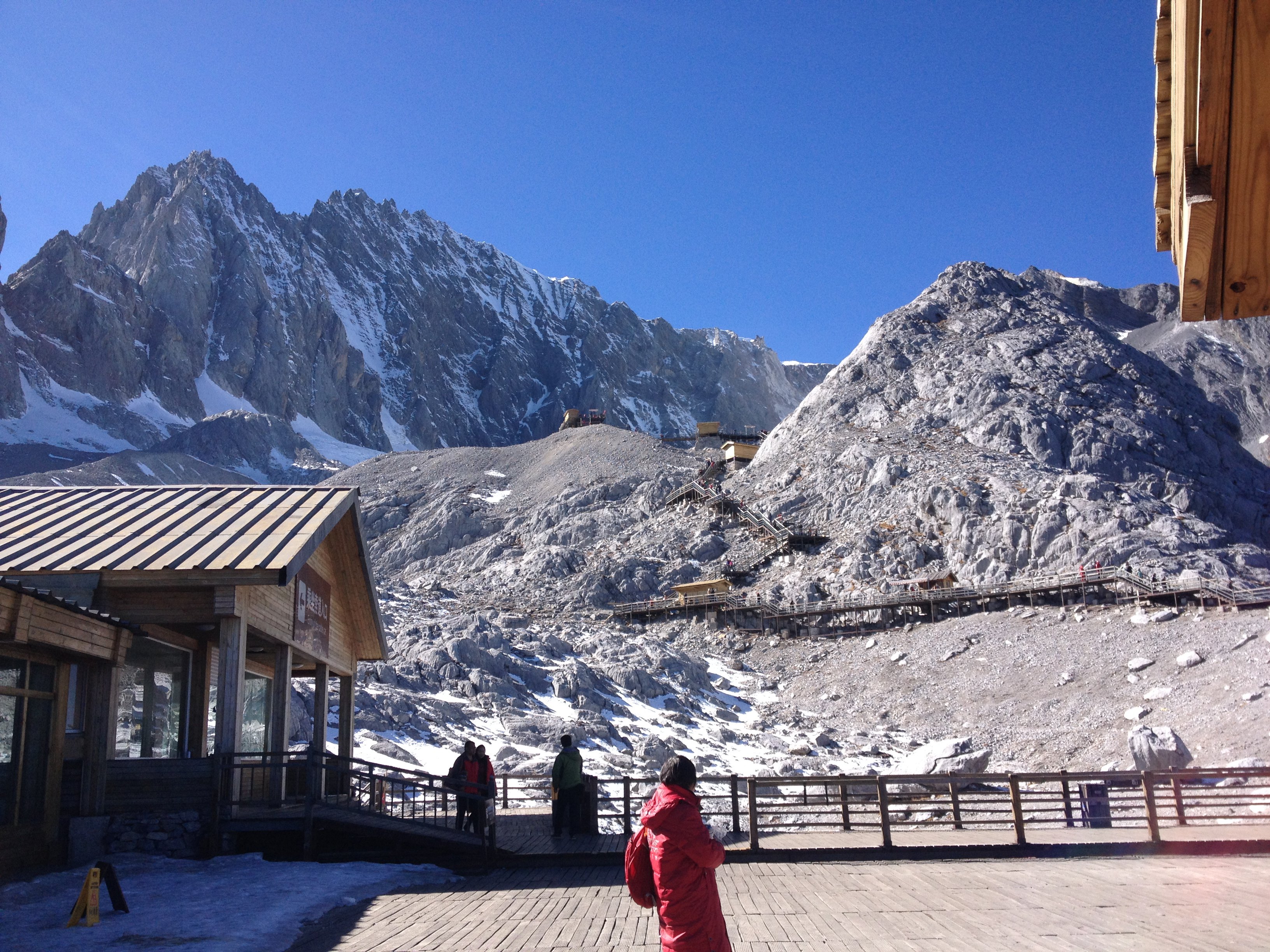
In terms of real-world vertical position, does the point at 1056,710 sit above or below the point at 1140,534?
below

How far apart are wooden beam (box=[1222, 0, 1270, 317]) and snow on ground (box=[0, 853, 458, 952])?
7.94m

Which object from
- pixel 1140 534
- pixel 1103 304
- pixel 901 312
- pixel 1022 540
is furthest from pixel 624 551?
pixel 1103 304

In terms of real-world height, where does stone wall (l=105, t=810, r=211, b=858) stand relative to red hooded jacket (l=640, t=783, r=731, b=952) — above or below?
below

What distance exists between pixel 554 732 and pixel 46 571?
20427mm

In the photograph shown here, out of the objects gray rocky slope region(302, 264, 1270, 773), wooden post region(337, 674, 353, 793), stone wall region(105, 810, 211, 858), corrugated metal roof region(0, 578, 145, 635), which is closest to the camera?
corrugated metal roof region(0, 578, 145, 635)

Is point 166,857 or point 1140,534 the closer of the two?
point 166,857

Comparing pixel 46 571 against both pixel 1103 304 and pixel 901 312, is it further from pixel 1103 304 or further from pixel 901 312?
pixel 1103 304

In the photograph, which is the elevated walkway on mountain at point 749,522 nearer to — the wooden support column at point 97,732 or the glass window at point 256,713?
the glass window at point 256,713

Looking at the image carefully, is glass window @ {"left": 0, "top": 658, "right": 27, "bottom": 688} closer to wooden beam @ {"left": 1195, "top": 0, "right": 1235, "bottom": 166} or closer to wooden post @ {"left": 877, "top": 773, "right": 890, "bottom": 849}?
wooden post @ {"left": 877, "top": 773, "right": 890, "bottom": 849}

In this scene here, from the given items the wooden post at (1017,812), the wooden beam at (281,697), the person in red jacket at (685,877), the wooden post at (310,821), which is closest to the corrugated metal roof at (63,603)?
the wooden beam at (281,697)

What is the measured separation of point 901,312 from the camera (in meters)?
90.6

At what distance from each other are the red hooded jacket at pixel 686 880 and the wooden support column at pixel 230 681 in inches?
343

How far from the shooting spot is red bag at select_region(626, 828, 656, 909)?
209 inches

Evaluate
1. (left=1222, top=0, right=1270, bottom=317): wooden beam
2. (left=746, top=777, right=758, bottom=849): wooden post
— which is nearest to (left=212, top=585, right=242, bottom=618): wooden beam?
(left=746, top=777, right=758, bottom=849): wooden post
